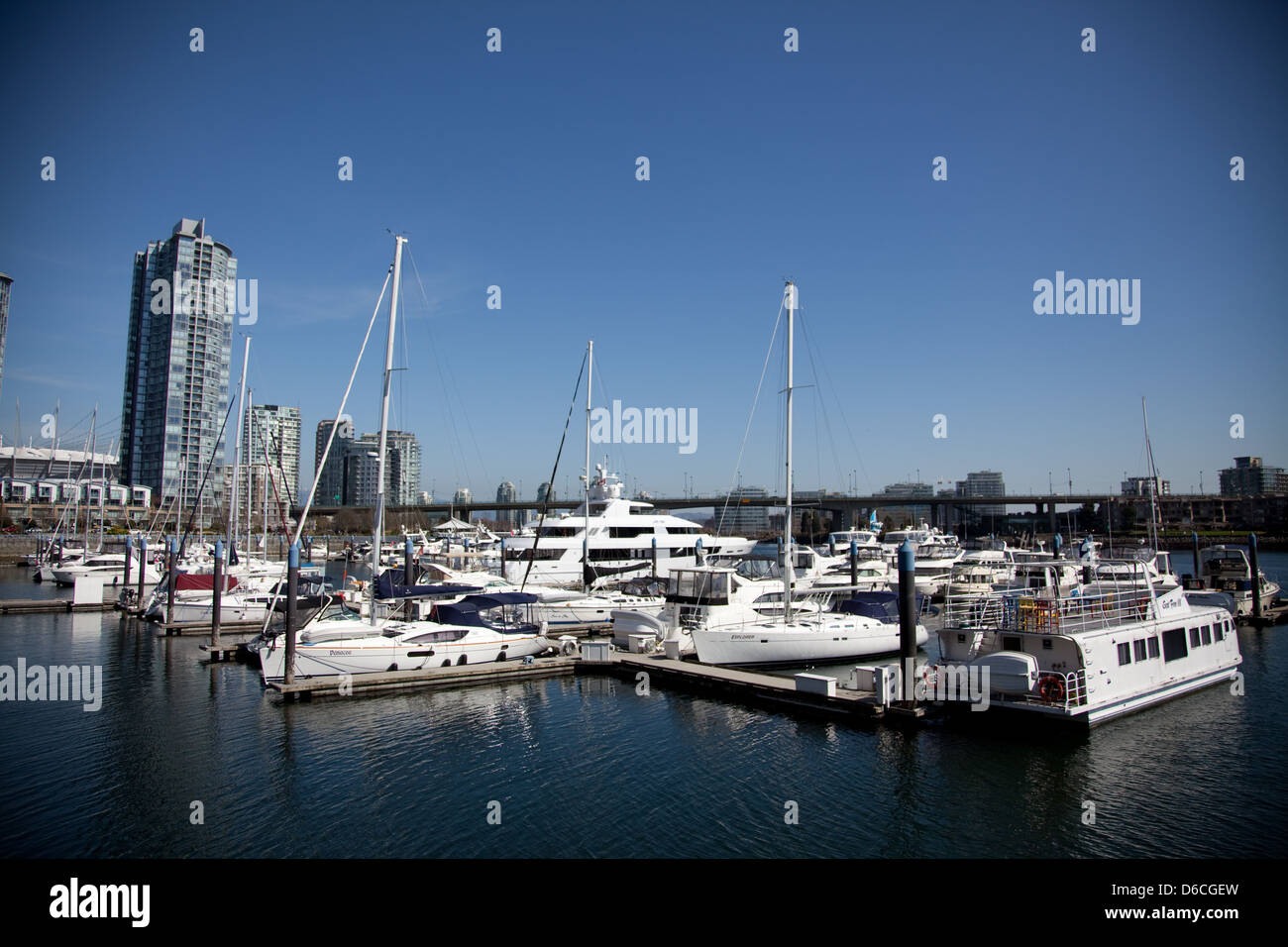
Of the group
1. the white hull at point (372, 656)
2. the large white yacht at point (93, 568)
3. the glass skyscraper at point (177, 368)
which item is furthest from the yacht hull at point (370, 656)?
the glass skyscraper at point (177, 368)

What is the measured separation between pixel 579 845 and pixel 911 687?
11581 millimetres

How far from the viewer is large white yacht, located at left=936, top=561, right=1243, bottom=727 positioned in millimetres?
20578

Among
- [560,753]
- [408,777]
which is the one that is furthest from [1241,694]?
[408,777]

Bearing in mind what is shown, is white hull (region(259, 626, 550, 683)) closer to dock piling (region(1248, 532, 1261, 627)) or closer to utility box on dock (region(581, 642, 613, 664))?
utility box on dock (region(581, 642, 613, 664))

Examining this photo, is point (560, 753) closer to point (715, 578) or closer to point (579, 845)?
point (579, 845)

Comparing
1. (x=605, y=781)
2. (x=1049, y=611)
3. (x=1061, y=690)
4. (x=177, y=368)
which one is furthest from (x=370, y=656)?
(x=177, y=368)

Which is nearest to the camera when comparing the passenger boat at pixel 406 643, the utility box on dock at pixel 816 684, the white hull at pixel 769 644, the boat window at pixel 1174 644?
the utility box on dock at pixel 816 684

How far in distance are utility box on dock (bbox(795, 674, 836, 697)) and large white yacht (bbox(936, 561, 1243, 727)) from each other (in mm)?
3143

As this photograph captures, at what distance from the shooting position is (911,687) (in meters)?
21.5

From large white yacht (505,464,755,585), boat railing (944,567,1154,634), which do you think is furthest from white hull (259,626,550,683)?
large white yacht (505,464,755,585)

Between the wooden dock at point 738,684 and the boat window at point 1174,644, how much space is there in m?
10.1

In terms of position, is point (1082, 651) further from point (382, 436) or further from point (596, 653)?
point (382, 436)

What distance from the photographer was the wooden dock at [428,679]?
25.0 m

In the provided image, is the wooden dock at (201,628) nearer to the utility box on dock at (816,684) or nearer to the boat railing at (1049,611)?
the utility box on dock at (816,684)
